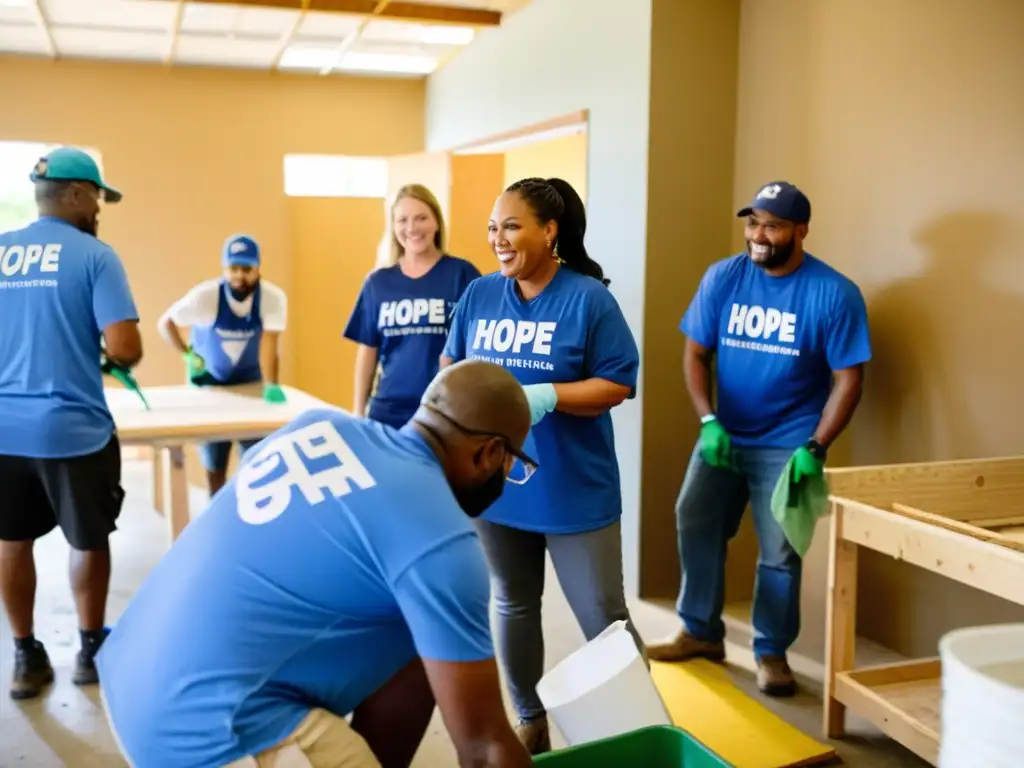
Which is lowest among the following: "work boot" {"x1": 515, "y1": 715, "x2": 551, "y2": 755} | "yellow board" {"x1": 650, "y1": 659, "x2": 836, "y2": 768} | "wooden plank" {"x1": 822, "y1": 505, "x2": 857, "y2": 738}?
"yellow board" {"x1": 650, "y1": 659, "x2": 836, "y2": 768}

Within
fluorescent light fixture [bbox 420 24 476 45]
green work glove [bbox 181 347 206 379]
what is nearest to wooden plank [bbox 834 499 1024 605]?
green work glove [bbox 181 347 206 379]

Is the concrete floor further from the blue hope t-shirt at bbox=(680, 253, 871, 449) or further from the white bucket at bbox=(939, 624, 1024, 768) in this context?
the white bucket at bbox=(939, 624, 1024, 768)

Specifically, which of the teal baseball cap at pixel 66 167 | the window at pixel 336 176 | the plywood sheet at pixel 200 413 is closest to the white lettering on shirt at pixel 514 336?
the plywood sheet at pixel 200 413

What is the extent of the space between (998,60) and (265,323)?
298cm

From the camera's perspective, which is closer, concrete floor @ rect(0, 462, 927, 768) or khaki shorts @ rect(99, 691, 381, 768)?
khaki shorts @ rect(99, 691, 381, 768)

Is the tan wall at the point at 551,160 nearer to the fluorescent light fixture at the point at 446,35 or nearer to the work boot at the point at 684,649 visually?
the fluorescent light fixture at the point at 446,35

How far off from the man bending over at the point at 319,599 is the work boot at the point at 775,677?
1723mm

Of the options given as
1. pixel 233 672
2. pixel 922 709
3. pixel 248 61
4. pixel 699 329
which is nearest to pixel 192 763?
pixel 233 672

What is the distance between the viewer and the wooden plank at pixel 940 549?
190cm

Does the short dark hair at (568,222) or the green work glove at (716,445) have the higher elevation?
the short dark hair at (568,222)

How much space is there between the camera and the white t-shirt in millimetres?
3998

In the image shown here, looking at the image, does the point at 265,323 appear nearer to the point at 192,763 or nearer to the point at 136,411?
the point at 136,411

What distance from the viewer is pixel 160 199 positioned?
6504 mm

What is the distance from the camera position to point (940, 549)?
2.06 meters
